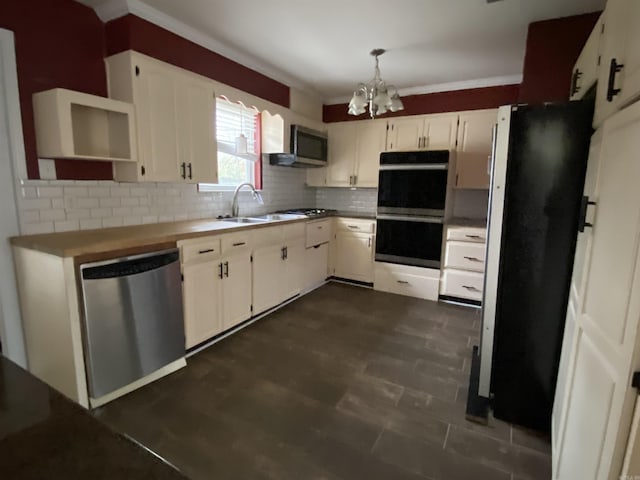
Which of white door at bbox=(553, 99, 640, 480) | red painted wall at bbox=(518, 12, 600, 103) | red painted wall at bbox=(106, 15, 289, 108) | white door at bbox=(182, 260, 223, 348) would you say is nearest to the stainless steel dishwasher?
white door at bbox=(182, 260, 223, 348)

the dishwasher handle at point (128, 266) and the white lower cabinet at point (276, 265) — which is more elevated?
the dishwasher handle at point (128, 266)

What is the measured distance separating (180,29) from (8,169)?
157 cm

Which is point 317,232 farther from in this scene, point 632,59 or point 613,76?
point 632,59

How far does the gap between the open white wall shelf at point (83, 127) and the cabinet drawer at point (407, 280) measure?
293 centimetres

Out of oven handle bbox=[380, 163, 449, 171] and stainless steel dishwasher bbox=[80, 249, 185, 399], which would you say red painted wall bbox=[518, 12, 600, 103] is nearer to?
oven handle bbox=[380, 163, 449, 171]

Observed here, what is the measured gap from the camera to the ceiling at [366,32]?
227 cm

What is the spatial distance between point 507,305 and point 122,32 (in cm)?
307

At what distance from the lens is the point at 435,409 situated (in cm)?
199

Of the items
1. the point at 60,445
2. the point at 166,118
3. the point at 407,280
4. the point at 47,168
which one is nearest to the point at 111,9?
the point at 166,118

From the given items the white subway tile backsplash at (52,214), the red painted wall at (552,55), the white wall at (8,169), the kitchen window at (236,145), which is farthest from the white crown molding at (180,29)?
the red painted wall at (552,55)

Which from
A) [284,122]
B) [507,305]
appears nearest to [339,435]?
[507,305]

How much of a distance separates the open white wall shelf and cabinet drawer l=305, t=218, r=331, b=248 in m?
1.97

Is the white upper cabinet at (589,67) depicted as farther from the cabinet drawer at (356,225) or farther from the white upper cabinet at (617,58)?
the cabinet drawer at (356,225)

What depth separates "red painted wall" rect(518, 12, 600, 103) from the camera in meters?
2.28
